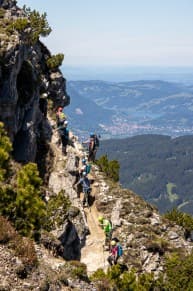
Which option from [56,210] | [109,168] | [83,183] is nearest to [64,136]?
[83,183]

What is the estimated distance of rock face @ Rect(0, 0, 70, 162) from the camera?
43031mm

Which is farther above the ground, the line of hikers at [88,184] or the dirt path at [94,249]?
the line of hikers at [88,184]

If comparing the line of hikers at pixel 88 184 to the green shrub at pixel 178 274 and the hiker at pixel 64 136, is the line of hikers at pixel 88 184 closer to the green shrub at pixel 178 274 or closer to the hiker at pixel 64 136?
the hiker at pixel 64 136

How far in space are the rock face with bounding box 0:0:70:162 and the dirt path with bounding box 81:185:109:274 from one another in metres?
9.76

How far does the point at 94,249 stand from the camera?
146ft

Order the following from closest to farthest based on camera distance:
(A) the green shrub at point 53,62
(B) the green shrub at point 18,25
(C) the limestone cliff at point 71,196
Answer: (C) the limestone cliff at point 71,196
(B) the green shrub at point 18,25
(A) the green shrub at point 53,62

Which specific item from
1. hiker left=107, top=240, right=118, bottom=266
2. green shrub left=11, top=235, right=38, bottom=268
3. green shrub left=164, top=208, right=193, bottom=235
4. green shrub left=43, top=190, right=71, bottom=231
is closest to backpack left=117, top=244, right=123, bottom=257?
hiker left=107, top=240, right=118, bottom=266

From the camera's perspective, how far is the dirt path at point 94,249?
138ft

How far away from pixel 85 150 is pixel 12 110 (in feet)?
68.8

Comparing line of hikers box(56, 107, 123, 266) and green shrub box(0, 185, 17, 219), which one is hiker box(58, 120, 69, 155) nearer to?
line of hikers box(56, 107, 123, 266)

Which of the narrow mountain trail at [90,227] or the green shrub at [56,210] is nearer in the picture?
the green shrub at [56,210]

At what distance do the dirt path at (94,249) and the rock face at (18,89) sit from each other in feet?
32.0

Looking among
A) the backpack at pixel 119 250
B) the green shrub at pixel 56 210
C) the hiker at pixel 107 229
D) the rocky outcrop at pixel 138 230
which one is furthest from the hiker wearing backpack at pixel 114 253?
the green shrub at pixel 56 210

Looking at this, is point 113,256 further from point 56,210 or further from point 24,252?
point 24,252
